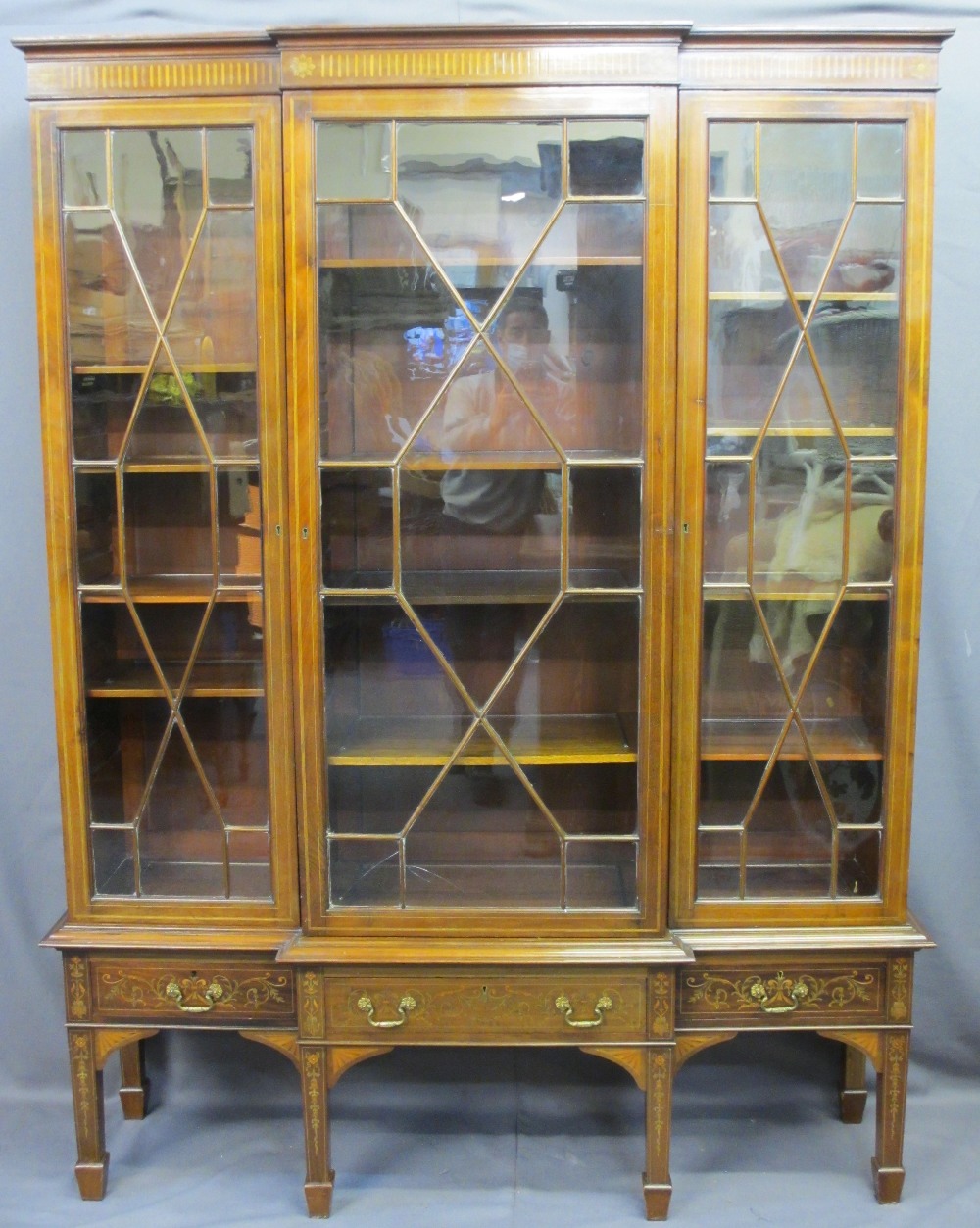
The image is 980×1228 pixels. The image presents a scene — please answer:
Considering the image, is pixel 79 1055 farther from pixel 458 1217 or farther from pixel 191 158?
pixel 191 158

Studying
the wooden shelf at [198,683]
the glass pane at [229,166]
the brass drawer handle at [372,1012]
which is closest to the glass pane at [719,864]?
the brass drawer handle at [372,1012]

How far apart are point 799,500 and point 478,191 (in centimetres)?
62

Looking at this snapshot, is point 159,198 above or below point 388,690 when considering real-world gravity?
above

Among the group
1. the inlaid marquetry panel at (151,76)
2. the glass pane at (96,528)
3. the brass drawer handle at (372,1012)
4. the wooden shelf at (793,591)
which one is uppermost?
the inlaid marquetry panel at (151,76)

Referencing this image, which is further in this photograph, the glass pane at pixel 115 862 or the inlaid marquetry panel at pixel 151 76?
the glass pane at pixel 115 862

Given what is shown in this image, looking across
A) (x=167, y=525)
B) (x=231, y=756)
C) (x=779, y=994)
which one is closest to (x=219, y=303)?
(x=167, y=525)

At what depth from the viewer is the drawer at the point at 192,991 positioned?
5.87 feet

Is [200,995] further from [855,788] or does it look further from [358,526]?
[855,788]

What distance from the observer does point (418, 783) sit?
1776 mm

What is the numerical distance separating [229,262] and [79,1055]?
1178 millimetres

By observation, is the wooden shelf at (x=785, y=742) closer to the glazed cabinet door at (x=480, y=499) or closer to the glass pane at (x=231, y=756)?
the glazed cabinet door at (x=480, y=499)

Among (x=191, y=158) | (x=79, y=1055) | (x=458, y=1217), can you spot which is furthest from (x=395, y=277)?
(x=458, y=1217)

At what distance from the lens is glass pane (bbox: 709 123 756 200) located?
1.63 m

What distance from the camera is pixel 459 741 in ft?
5.82
